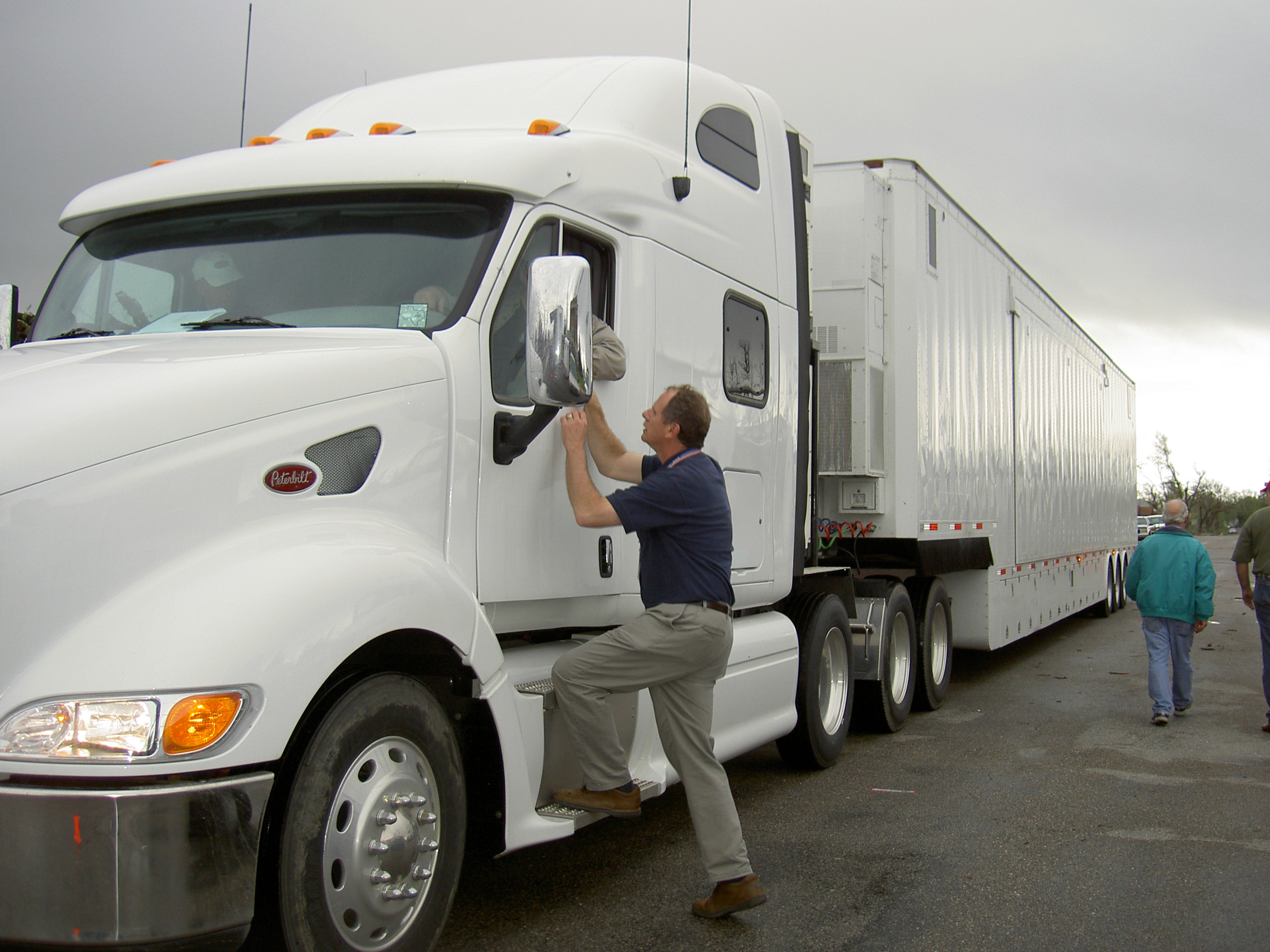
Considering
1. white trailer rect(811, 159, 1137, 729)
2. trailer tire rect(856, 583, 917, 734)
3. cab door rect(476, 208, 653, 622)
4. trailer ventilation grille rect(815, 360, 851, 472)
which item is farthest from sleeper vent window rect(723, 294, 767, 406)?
trailer tire rect(856, 583, 917, 734)

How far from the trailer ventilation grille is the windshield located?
185 inches

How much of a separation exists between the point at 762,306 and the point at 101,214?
3.26 metres

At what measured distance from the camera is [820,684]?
7.27 m

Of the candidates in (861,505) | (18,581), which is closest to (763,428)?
(861,505)

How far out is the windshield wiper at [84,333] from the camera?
4.30 meters

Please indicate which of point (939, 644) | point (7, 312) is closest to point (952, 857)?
point (939, 644)

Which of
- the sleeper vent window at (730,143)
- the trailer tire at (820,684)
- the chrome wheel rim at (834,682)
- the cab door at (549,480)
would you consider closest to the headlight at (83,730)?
the cab door at (549,480)

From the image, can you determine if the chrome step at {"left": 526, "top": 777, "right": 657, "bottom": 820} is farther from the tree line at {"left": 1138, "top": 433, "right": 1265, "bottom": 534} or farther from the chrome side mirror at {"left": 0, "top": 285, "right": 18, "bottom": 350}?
the tree line at {"left": 1138, "top": 433, "right": 1265, "bottom": 534}

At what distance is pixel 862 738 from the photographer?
8.61 metres

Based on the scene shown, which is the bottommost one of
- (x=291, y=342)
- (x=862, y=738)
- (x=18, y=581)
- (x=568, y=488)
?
(x=862, y=738)

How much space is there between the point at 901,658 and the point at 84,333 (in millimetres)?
6404

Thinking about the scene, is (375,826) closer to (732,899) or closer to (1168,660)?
(732,899)

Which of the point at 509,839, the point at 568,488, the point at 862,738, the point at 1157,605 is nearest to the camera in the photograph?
the point at 509,839

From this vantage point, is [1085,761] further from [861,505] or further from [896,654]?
[861,505]
